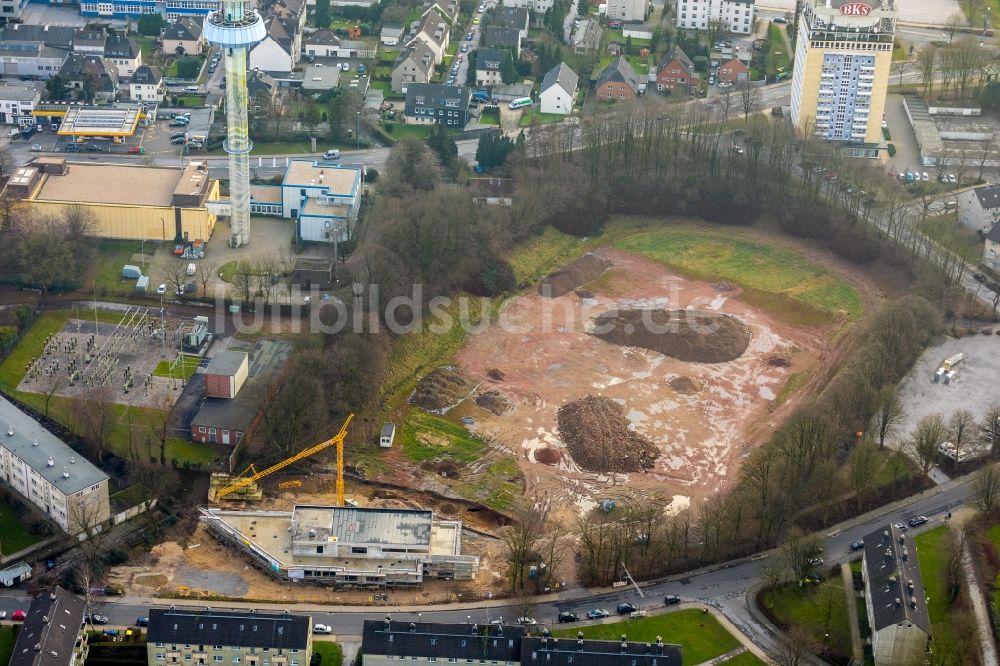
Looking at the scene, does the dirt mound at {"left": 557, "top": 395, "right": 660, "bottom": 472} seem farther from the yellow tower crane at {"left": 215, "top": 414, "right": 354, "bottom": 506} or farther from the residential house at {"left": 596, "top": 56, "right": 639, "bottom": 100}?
the residential house at {"left": 596, "top": 56, "right": 639, "bottom": 100}

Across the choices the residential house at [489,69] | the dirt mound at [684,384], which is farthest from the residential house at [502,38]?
the dirt mound at [684,384]

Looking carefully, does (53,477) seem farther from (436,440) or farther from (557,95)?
(557,95)

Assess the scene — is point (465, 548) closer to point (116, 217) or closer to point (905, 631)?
point (905, 631)

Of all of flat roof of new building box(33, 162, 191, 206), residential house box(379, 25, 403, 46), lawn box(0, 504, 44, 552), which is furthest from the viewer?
residential house box(379, 25, 403, 46)

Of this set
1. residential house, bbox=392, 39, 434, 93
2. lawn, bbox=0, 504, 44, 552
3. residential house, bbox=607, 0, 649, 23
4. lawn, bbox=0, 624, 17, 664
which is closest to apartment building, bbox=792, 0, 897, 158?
residential house, bbox=607, 0, 649, 23

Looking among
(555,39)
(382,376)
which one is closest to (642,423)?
(382,376)

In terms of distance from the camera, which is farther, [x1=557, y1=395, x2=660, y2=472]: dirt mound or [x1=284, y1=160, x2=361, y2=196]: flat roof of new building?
[x1=284, y1=160, x2=361, y2=196]: flat roof of new building
